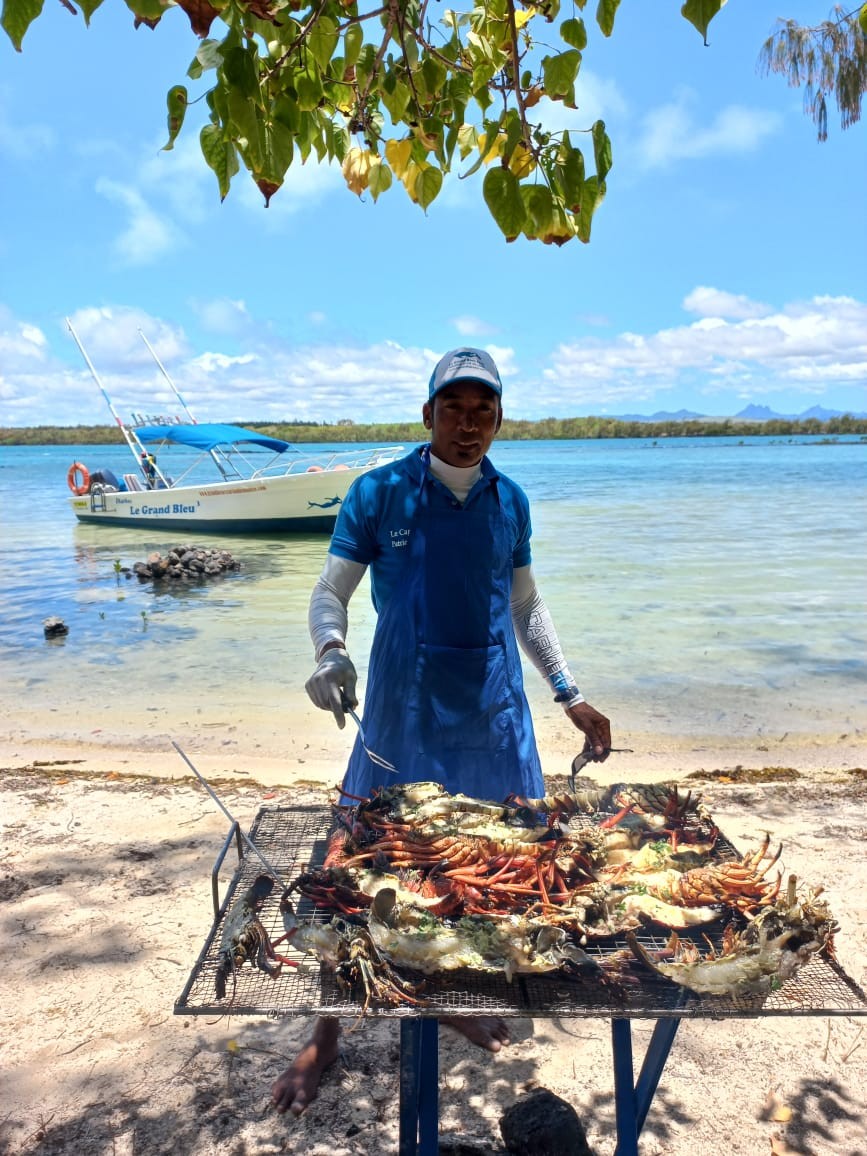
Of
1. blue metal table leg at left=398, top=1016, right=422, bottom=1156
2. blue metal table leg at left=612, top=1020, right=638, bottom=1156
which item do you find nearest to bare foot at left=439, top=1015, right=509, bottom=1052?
blue metal table leg at left=398, top=1016, right=422, bottom=1156

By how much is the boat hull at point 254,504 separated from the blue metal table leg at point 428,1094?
69.7ft

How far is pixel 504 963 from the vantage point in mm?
1911

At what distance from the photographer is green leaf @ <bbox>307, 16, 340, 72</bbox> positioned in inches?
89.0

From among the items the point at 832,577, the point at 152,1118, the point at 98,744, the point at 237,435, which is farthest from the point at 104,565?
the point at 152,1118

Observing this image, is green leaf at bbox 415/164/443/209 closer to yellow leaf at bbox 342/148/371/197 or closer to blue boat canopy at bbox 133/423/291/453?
yellow leaf at bbox 342/148/371/197

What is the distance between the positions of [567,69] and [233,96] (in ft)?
2.99

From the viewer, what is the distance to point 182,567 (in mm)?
18000

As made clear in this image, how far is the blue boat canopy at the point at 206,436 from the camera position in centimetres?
2234

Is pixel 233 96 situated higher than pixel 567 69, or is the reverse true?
pixel 567 69

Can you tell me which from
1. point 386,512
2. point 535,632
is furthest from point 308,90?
point 535,632

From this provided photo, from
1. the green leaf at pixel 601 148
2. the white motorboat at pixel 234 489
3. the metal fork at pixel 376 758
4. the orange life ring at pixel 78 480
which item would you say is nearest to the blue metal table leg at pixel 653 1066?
the metal fork at pixel 376 758

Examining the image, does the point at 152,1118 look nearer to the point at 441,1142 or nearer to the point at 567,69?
the point at 441,1142

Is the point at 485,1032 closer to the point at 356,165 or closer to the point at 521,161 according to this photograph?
the point at 521,161

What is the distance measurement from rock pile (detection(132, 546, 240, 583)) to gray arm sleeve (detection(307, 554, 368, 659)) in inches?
603
